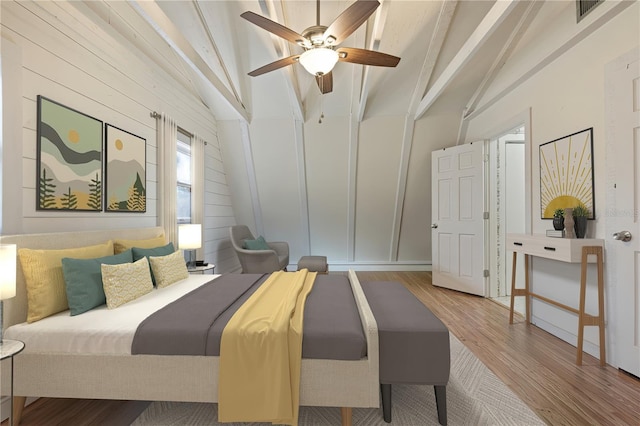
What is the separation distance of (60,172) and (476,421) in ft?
10.4

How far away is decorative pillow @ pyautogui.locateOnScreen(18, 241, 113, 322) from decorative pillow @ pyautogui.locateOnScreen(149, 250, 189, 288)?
58 centimetres

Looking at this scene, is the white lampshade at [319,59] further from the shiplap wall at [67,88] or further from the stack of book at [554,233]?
the stack of book at [554,233]

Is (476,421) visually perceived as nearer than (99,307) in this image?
Yes

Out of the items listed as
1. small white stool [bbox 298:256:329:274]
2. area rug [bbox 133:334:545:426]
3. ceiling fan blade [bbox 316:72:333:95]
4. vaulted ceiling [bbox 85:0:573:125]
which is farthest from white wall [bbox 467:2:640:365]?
small white stool [bbox 298:256:329:274]

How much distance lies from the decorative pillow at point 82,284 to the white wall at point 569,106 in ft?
12.3

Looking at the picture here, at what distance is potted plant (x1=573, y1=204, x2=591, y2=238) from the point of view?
222 centimetres

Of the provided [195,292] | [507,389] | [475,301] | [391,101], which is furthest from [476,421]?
[391,101]

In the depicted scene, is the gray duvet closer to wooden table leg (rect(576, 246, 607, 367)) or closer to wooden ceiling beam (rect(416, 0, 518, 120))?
wooden table leg (rect(576, 246, 607, 367))

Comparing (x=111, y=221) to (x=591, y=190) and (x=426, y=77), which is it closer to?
(x=426, y=77)

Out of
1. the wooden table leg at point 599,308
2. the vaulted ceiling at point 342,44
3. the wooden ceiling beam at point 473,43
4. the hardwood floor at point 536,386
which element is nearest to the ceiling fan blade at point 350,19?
the vaulted ceiling at point 342,44

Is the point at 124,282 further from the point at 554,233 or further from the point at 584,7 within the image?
the point at 584,7

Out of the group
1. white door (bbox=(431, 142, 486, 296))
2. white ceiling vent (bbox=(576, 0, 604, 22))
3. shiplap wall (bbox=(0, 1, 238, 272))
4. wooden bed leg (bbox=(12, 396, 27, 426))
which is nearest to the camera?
wooden bed leg (bbox=(12, 396, 27, 426))

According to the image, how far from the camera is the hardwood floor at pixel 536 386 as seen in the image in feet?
5.10

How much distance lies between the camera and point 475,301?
3625mm
